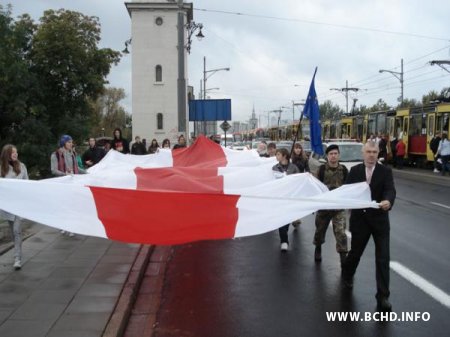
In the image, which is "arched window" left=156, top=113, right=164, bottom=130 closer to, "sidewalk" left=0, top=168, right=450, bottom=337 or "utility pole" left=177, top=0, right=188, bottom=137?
"utility pole" left=177, top=0, right=188, bottom=137

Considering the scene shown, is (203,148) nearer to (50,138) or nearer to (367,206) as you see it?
(367,206)

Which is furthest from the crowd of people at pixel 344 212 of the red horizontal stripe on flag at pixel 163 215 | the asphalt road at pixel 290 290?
the red horizontal stripe on flag at pixel 163 215

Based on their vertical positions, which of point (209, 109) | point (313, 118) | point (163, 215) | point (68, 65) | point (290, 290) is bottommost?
point (290, 290)

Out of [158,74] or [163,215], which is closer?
[163,215]

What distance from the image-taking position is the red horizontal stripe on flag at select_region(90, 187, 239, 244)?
589 cm

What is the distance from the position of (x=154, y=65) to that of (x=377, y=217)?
173 ft

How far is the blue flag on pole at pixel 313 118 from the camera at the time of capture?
31.1 ft

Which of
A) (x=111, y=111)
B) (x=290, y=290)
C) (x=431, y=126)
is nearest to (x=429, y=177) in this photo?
(x=431, y=126)

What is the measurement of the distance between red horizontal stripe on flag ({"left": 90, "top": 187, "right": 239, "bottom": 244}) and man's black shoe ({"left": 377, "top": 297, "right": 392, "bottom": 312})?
1893mm

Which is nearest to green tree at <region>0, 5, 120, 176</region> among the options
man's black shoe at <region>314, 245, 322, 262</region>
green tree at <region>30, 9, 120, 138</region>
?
green tree at <region>30, 9, 120, 138</region>

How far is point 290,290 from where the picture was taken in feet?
23.5

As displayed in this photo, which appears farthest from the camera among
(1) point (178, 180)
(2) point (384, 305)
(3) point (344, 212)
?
(3) point (344, 212)

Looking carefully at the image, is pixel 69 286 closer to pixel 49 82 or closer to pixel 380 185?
pixel 380 185

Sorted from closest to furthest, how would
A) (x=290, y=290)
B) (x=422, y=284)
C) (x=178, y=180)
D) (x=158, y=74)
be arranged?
(x=290, y=290), (x=422, y=284), (x=178, y=180), (x=158, y=74)
